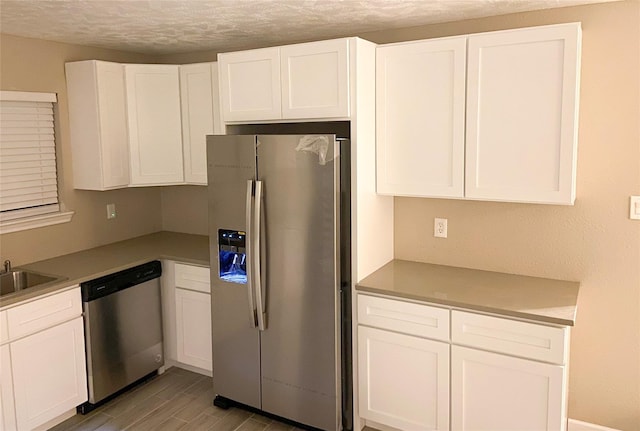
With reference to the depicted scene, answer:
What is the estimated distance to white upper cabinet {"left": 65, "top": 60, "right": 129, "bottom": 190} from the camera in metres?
3.45

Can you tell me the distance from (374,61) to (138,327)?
230cm

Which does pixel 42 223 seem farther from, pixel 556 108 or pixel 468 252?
pixel 556 108

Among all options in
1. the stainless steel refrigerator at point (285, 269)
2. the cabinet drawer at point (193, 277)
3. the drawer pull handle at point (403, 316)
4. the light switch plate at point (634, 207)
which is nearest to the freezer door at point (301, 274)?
the stainless steel refrigerator at point (285, 269)

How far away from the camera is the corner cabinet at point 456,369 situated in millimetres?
2373

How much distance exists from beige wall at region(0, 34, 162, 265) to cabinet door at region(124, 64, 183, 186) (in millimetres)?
380

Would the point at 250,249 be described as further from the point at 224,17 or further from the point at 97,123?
the point at 97,123

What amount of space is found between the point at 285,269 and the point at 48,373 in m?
1.50

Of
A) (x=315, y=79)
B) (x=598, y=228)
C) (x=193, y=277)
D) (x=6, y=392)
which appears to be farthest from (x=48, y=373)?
(x=598, y=228)

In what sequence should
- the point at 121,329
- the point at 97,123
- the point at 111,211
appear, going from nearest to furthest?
the point at 121,329 < the point at 97,123 < the point at 111,211

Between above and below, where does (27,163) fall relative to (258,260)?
above

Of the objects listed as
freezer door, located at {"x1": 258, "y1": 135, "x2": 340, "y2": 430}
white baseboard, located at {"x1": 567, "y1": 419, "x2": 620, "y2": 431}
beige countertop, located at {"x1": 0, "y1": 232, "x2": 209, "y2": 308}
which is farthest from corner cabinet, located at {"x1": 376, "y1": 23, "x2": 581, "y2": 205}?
beige countertop, located at {"x1": 0, "y1": 232, "x2": 209, "y2": 308}

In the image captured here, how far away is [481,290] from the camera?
2.69 m

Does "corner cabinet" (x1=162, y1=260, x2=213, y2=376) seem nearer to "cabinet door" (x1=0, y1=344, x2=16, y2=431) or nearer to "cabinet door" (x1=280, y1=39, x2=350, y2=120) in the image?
"cabinet door" (x1=0, y1=344, x2=16, y2=431)

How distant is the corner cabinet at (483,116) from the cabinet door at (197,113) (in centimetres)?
133
